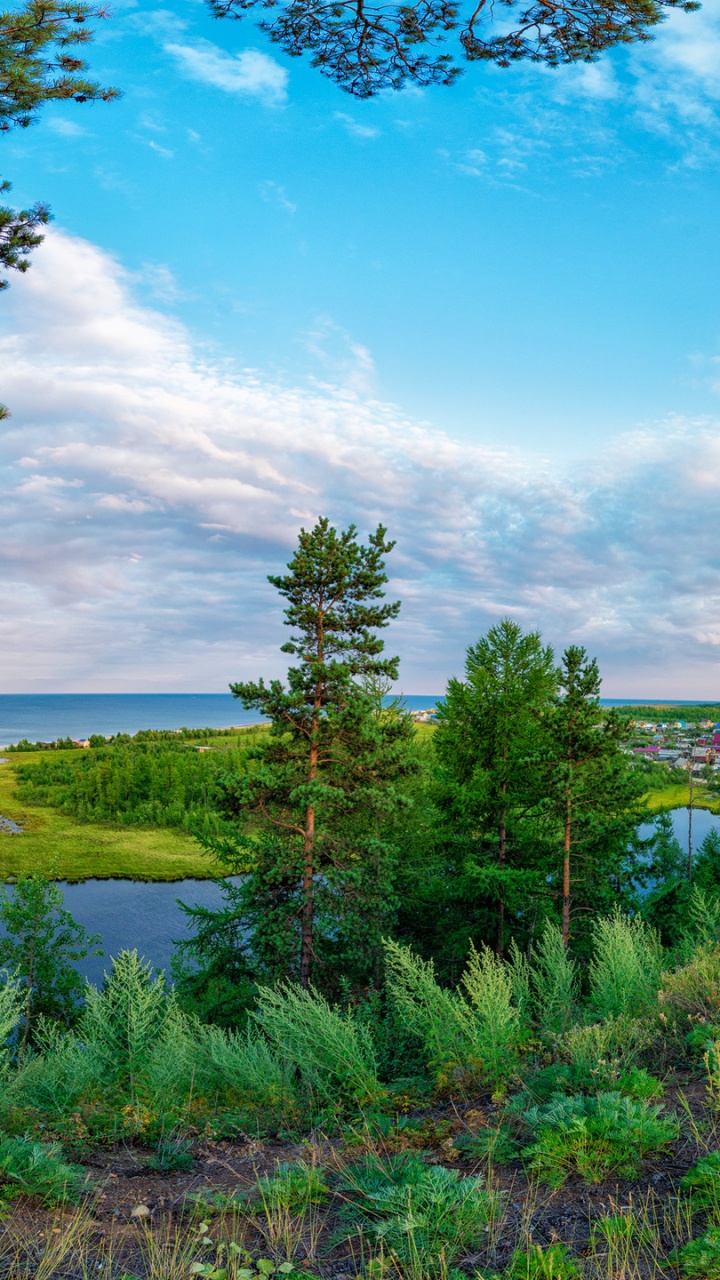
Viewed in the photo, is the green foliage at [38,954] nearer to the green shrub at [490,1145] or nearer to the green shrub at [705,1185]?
the green shrub at [490,1145]

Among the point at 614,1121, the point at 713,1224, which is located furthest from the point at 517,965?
the point at 713,1224

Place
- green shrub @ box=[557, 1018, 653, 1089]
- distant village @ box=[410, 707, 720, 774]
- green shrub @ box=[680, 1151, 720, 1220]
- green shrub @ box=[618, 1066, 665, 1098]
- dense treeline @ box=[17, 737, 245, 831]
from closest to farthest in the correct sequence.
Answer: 1. green shrub @ box=[680, 1151, 720, 1220]
2. green shrub @ box=[618, 1066, 665, 1098]
3. green shrub @ box=[557, 1018, 653, 1089]
4. distant village @ box=[410, 707, 720, 774]
5. dense treeline @ box=[17, 737, 245, 831]

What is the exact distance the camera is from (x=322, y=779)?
15453 millimetres

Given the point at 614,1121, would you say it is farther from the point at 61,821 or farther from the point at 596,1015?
the point at 61,821

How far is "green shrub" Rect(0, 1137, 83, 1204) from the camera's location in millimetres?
4020

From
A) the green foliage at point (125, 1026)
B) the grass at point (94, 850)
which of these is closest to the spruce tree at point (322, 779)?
the green foliage at point (125, 1026)

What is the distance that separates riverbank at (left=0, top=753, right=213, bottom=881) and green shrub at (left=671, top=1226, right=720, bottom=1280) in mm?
41518

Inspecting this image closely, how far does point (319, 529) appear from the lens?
633 inches

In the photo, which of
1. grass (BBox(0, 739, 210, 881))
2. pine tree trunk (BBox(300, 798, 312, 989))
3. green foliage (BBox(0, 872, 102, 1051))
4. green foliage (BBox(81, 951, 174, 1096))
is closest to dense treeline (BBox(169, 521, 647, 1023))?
pine tree trunk (BBox(300, 798, 312, 989))

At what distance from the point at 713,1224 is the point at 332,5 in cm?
1134

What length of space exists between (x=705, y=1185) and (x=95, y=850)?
190 ft

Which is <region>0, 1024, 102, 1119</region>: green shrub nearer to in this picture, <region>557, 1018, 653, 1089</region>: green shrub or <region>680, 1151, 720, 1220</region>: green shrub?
<region>557, 1018, 653, 1089</region>: green shrub

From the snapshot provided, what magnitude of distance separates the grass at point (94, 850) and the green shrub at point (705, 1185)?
41.0 m

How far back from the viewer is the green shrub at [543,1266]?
2.86m
